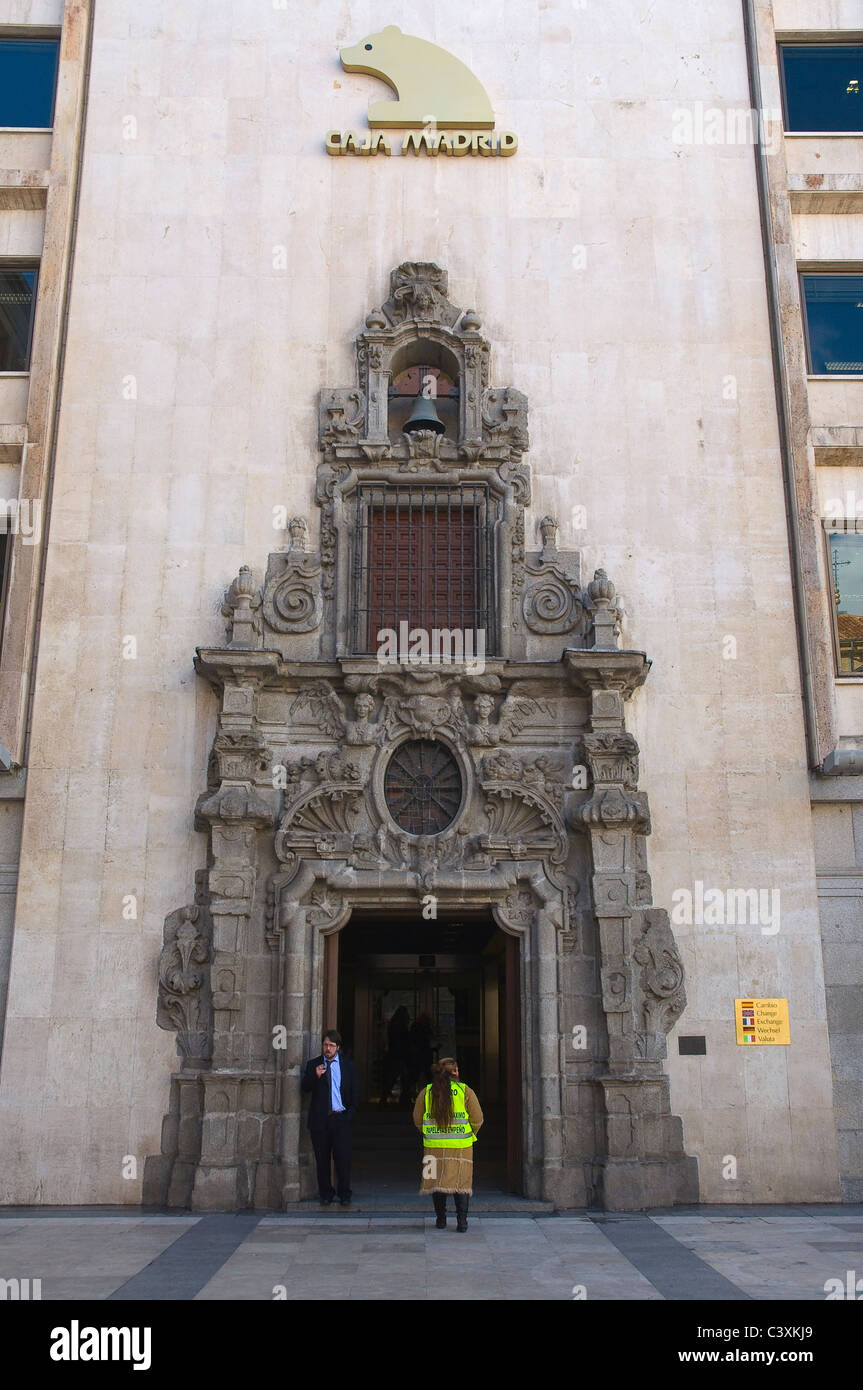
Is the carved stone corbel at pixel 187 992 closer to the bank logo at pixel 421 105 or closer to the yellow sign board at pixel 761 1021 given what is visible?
the yellow sign board at pixel 761 1021

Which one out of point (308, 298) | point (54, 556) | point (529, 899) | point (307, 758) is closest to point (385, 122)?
point (308, 298)

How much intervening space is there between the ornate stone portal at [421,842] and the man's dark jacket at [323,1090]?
385 millimetres

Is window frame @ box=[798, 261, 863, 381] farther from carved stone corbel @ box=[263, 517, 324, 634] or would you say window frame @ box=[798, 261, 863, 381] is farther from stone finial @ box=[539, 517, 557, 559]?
carved stone corbel @ box=[263, 517, 324, 634]

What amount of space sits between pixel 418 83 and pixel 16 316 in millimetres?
6914

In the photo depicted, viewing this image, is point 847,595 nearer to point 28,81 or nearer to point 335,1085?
point 335,1085

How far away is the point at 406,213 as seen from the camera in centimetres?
1677

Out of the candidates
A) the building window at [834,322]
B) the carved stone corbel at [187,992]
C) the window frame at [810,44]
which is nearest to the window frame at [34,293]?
the carved stone corbel at [187,992]

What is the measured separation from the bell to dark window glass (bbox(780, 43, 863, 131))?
7.42 m

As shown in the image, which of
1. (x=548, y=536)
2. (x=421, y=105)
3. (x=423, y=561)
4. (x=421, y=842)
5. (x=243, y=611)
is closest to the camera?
(x=421, y=842)

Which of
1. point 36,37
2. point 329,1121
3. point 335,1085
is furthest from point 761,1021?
point 36,37

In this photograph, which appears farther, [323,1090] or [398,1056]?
[398,1056]

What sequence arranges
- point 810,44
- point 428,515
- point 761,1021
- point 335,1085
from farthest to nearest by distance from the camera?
1. point 810,44
2. point 428,515
3. point 761,1021
4. point 335,1085

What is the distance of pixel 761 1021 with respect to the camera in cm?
1390

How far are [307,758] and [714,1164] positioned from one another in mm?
6905
